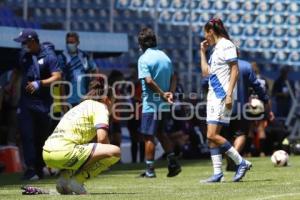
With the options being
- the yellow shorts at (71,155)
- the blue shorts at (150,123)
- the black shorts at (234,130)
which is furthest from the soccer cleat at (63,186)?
the black shorts at (234,130)

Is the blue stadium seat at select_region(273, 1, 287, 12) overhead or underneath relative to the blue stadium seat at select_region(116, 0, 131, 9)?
underneath

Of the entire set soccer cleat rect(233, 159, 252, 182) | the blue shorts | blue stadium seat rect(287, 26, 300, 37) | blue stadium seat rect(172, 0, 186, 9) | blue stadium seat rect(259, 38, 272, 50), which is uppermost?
blue stadium seat rect(172, 0, 186, 9)

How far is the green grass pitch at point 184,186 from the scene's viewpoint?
35.4ft

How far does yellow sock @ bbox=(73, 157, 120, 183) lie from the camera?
36.0ft

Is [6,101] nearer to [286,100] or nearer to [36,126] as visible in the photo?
[36,126]

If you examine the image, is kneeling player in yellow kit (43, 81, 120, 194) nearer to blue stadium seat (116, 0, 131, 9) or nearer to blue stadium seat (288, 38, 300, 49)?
blue stadium seat (116, 0, 131, 9)

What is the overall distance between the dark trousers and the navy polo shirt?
0.10 m

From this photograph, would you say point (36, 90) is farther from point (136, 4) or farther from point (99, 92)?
point (136, 4)

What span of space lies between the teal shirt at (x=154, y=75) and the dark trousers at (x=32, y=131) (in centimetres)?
145

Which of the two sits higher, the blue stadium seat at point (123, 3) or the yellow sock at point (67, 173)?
the blue stadium seat at point (123, 3)

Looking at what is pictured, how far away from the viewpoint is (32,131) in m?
15.1

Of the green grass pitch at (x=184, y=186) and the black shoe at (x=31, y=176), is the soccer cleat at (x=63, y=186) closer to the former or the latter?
the green grass pitch at (x=184, y=186)

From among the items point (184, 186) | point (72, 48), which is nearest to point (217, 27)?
point (184, 186)

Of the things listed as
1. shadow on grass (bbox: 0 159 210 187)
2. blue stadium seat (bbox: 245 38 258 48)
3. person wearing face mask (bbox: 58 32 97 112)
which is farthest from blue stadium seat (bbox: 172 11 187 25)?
person wearing face mask (bbox: 58 32 97 112)
